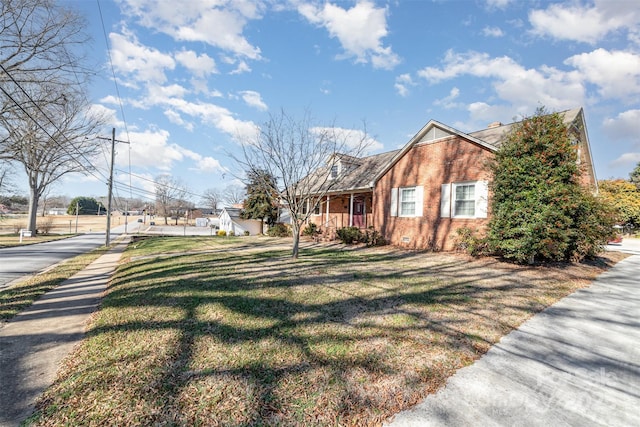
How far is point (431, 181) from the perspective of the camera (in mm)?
13281

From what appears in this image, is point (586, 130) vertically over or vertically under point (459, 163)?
over

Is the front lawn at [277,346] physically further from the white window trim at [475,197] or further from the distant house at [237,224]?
the distant house at [237,224]

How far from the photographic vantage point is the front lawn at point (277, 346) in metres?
2.53

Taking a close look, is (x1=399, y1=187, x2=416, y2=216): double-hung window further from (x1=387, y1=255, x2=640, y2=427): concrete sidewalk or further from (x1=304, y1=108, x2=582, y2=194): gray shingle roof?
(x1=387, y1=255, x2=640, y2=427): concrete sidewalk

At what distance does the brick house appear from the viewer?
11.7 m

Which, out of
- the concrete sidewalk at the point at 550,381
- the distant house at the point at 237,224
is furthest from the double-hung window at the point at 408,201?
the distant house at the point at 237,224

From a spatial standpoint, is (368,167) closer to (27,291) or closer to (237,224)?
(27,291)

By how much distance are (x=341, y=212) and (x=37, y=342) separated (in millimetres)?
18083

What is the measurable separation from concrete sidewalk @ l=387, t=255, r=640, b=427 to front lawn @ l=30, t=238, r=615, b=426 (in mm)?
184

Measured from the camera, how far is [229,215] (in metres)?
38.6

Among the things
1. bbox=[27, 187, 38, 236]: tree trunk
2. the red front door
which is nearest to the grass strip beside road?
the red front door

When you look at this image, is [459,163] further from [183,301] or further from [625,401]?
[183,301]

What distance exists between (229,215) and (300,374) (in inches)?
1475

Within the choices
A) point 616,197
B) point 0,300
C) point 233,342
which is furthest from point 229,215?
point 616,197
